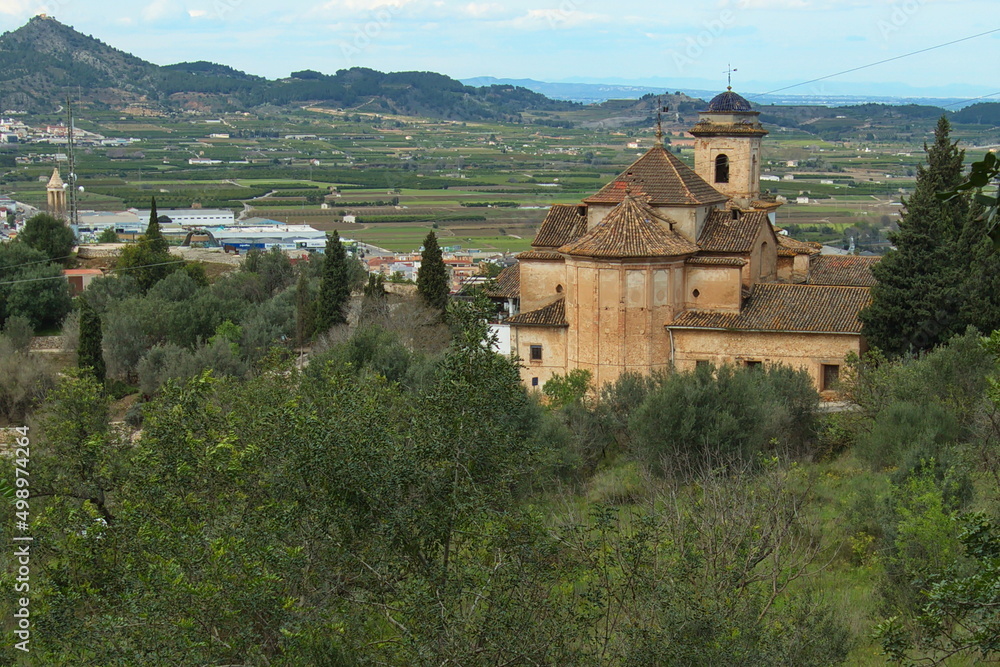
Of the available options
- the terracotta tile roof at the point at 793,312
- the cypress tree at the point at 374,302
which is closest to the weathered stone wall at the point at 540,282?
the terracotta tile roof at the point at 793,312

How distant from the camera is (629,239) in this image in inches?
945

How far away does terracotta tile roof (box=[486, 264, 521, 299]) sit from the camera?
27.5 m

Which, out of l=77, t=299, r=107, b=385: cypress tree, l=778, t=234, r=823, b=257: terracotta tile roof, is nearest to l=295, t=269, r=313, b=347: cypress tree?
l=77, t=299, r=107, b=385: cypress tree

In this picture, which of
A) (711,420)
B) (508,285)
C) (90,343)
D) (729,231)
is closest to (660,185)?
(729,231)

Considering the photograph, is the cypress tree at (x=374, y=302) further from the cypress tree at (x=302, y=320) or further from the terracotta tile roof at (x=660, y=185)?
the terracotta tile roof at (x=660, y=185)

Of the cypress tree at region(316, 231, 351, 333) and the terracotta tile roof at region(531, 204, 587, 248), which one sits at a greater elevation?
the terracotta tile roof at region(531, 204, 587, 248)

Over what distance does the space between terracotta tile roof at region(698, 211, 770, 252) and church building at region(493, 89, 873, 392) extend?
0.02 metres

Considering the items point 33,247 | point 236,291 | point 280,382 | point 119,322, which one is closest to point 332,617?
point 280,382

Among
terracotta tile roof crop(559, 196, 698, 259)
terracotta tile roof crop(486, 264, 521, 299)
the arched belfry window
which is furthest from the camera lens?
the arched belfry window

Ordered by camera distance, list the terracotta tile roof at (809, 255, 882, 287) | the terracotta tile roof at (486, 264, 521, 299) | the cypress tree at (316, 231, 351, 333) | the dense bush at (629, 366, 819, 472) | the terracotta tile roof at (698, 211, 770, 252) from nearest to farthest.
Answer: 1. the dense bush at (629, 366, 819, 472)
2. the terracotta tile roof at (698, 211, 770, 252)
3. the terracotta tile roof at (486, 264, 521, 299)
4. the terracotta tile roof at (809, 255, 882, 287)
5. the cypress tree at (316, 231, 351, 333)

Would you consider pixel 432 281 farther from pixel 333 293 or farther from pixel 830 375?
pixel 830 375

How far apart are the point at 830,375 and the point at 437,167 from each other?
106m

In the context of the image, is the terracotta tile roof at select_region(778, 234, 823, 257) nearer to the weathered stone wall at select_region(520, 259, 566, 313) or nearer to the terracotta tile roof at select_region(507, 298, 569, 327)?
the weathered stone wall at select_region(520, 259, 566, 313)

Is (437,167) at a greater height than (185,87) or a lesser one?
lesser
